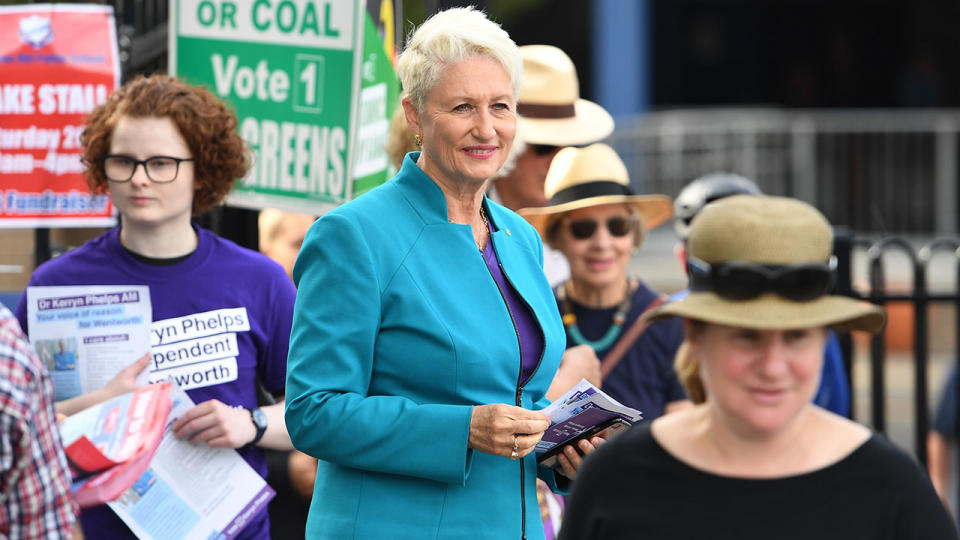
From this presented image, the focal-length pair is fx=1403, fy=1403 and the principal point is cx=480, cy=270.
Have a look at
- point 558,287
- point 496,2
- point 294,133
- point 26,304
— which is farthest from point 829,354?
point 496,2

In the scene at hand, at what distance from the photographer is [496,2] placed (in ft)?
52.9

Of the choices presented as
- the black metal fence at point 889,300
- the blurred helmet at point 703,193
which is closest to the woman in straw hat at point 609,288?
the blurred helmet at point 703,193

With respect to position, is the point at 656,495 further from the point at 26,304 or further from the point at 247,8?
the point at 247,8

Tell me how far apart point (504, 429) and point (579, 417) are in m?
0.24

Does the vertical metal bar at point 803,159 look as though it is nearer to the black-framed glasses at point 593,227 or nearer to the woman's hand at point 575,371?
the black-framed glasses at point 593,227

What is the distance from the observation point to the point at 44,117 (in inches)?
183

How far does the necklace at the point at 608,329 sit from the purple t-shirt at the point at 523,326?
150 centimetres

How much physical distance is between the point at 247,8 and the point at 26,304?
1.46 meters

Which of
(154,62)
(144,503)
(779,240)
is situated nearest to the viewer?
(779,240)

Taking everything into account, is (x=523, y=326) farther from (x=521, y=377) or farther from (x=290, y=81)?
(x=290, y=81)

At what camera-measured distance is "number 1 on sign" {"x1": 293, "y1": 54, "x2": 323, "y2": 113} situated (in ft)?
15.3

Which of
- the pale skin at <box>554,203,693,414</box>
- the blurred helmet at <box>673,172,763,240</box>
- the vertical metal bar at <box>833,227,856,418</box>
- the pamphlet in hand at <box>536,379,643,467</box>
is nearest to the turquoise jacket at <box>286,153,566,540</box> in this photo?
the pamphlet in hand at <box>536,379,643,467</box>

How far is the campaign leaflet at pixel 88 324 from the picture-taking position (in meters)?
3.69

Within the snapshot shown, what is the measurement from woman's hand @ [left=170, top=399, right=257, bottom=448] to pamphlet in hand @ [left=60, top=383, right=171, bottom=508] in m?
0.20
